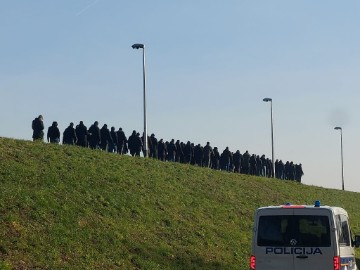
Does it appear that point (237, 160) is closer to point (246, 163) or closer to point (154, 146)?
point (246, 163)

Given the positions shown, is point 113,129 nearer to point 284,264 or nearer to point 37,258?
point 37,258

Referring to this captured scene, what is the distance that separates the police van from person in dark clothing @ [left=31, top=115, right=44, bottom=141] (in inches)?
734

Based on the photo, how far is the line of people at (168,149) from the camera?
36000 millimetres

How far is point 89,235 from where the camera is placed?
2148cm

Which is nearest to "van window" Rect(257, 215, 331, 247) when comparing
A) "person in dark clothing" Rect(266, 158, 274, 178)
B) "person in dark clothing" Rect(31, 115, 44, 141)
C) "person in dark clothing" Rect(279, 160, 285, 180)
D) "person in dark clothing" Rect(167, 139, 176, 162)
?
"person in dark clothing" Rect(31, 115, 44, 141)

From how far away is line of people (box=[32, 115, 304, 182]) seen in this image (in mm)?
36000

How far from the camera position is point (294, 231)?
15992mm

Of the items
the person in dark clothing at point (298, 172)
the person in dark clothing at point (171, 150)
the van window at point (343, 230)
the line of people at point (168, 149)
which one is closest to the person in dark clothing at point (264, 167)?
the line of people at point (168, 149)

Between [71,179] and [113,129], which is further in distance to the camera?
[113,129]

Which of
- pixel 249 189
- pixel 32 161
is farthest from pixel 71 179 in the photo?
pixel 249 189

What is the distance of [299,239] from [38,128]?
19.6 m

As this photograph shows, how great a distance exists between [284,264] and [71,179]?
11.5 meters

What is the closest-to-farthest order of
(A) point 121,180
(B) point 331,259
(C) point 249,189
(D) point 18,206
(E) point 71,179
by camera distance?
(B) point 331,259
(D) point 18,206
(E) point 71,179
(A) point 121,180
(C) point 249,189

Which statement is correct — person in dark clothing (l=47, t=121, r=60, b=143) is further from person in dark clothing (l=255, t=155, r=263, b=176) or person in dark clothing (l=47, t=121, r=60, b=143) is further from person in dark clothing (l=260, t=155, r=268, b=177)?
person in dark clothing (l=260, t=155, r=268, b=177)
